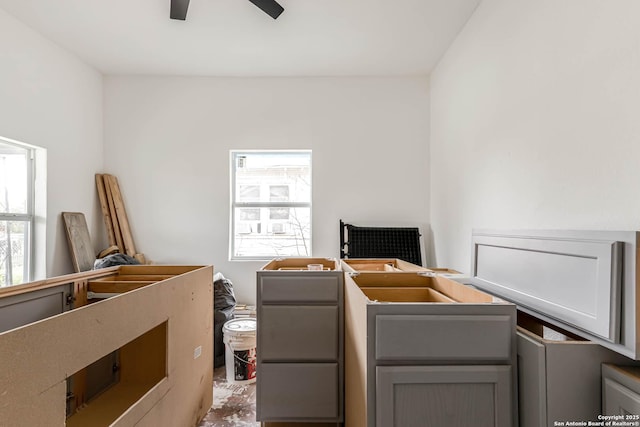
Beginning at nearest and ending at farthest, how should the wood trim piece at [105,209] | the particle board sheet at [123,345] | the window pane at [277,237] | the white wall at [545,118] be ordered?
the particle board sheet at [123,345] → the white wall at [545,118] → the wood trim piece at [105,209] → the window pane at [277,237]

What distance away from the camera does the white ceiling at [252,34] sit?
2371mm

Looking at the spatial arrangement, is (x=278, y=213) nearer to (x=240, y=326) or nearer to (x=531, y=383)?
(x=240, y=326)

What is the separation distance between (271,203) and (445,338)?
2.79m

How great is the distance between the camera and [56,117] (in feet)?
9.40

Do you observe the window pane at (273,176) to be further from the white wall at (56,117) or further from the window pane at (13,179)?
the window pane at (13,179)

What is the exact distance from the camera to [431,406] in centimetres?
103

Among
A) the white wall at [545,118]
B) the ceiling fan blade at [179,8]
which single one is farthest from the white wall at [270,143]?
the ceiling fan blade at [179,8]

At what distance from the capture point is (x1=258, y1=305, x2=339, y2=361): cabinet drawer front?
1774 mm

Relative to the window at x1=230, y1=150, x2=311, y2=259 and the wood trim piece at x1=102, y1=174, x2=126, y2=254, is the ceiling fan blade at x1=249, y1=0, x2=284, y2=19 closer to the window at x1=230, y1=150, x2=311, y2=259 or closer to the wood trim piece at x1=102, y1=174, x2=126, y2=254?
the window at x1=230, y1=150, x2=311, y2=259

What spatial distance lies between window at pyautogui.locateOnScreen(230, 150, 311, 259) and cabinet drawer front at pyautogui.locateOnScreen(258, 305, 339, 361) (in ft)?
5.83

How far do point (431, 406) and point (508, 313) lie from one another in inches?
16.2

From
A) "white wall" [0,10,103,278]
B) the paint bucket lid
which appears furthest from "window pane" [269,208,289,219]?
"white wall" [0,10,103,278]

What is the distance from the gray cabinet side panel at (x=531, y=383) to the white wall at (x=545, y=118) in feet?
1.98

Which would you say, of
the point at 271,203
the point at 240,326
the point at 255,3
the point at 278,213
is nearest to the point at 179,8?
the point at 255,3
